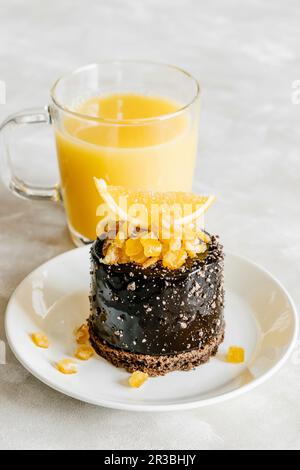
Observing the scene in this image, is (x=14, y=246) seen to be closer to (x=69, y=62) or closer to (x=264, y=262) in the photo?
(x=264, y=262)

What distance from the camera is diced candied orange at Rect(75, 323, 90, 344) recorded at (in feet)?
6.62

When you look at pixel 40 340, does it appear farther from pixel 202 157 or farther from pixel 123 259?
pixel 202 157

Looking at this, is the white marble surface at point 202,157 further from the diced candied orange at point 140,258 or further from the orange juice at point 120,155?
the diced candied orange at point 140,258

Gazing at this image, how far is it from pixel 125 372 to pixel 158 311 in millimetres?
168

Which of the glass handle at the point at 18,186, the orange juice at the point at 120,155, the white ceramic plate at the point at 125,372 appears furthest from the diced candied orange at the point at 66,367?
the glass handle at the point at 18,186

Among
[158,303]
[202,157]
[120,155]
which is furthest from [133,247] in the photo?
[202,157]

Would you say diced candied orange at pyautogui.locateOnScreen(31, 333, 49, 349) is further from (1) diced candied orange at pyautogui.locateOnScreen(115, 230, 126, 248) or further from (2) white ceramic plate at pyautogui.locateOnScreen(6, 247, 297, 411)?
(1) diced candied orange at pyautogui.locateOnScreen(115, 230, 126, 248)

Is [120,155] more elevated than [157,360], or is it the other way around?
[120,155]

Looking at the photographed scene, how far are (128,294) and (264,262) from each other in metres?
0.70

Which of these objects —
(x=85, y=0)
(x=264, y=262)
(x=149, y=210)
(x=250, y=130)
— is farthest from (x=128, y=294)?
(x=85, y=0)

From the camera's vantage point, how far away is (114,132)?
2332 mm

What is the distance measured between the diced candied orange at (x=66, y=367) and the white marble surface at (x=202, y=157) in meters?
0.07

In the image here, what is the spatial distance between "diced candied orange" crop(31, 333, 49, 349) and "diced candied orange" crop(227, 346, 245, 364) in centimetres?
44

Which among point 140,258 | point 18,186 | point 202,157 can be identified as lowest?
point 202,157
